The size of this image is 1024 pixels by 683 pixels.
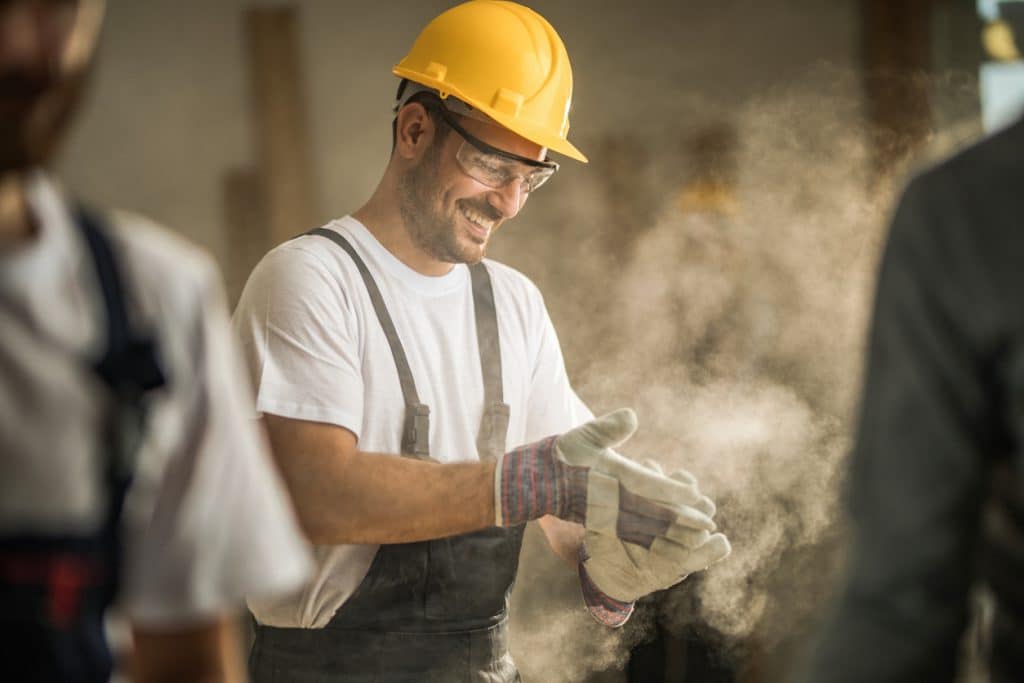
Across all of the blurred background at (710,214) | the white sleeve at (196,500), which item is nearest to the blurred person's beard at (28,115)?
the white sleeve at (196,500)

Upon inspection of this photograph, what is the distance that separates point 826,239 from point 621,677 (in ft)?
4.89

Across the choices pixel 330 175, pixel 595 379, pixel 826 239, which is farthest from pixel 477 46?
pixel 826 239

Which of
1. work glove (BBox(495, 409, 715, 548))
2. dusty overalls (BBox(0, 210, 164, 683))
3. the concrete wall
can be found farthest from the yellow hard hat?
dusty overalls (BBox(0, 210, 164, 683))

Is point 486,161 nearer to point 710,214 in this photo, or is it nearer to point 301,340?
point 301,340

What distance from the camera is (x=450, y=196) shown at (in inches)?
93.7

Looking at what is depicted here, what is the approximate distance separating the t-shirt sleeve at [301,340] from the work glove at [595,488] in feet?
1.10

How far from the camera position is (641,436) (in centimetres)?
336

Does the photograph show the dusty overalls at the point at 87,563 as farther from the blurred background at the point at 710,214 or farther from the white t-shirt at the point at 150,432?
the blurred background at the point at 710,214

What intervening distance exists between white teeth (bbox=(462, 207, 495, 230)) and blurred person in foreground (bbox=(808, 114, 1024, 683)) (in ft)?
4.71

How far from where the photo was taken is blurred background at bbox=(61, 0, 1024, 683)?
3.22 m

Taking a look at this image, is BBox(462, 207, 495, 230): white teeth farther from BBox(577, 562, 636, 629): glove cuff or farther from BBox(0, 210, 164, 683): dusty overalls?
BBox(0, 210, 164, 683): dusty overalls

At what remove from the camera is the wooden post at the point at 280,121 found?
10.3 feet

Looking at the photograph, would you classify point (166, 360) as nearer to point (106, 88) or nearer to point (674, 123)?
point (106, 88)

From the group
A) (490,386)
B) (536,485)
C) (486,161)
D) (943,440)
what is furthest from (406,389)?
(943,440)
